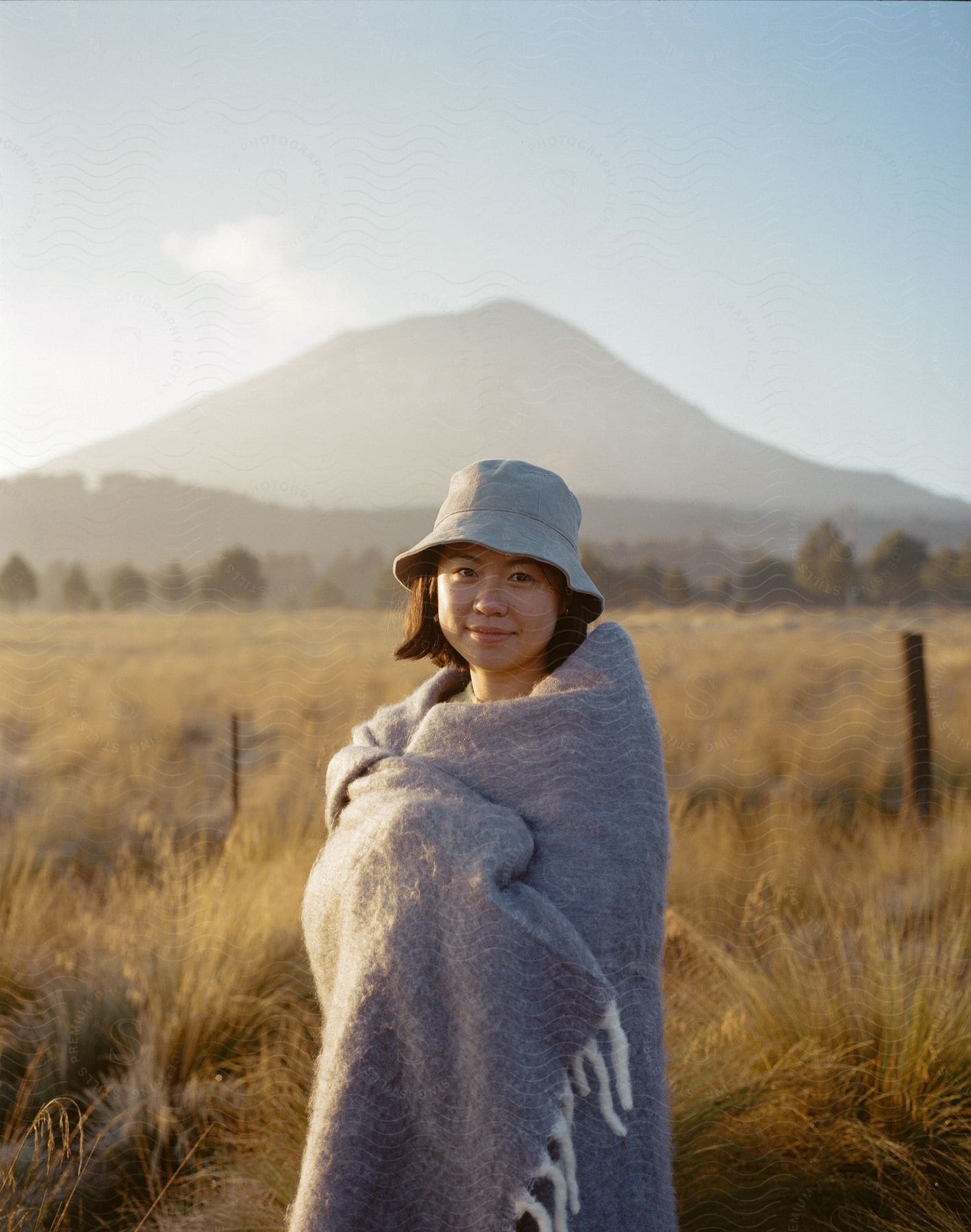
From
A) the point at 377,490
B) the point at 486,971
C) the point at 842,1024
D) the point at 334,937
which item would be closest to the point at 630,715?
the point at 486,971

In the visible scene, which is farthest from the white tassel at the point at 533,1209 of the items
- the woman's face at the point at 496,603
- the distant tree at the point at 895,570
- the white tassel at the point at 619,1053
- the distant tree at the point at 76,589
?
the distant tree at the point at 76,589

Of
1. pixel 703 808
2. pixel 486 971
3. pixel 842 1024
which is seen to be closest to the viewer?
pixel 486 971

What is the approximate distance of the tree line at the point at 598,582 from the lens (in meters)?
3.25

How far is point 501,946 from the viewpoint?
55.6 inches

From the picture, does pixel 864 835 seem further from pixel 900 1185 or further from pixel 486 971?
pixel 486 971

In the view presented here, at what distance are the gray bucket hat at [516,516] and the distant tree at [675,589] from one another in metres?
2.45

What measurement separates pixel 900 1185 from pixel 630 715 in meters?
1.45

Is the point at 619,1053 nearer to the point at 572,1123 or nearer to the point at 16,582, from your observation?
the point at 572,1123

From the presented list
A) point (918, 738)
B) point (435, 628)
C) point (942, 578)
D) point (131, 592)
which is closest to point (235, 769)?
point (131, 592)

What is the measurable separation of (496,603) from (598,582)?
1.66 meters

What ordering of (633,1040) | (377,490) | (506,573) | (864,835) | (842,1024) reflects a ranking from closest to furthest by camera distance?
1. (633,1040)
2. (506,573)
3. (842,1024)
4. (377,490)
5. (864,835)

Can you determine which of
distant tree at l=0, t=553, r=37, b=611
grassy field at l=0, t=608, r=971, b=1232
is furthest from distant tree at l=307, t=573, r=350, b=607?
distant tree at l=0, t=553, r=37, b=611

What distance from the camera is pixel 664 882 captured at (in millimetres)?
1599

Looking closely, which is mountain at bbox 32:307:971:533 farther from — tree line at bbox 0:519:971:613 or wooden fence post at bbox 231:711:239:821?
wooden fence post at bbox 231:711:239:821
